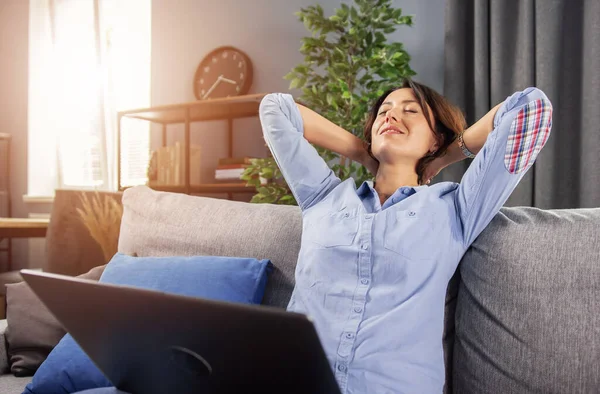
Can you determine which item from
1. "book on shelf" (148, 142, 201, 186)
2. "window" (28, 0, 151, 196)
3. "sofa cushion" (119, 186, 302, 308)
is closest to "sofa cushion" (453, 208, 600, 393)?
"sofa cushion" (119, 186, 302, 308)

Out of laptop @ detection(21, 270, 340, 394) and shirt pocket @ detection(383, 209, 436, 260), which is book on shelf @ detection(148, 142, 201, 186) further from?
laptop @ detection(21, 270, 340, 394)

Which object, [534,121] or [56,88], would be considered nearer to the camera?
[534,121]

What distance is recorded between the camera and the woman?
3.17 feet

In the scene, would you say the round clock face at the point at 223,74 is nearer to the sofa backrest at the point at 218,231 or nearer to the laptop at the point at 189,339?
the sofa backrest at the point at 218,231

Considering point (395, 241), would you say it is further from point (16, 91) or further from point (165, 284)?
point (16, 91)

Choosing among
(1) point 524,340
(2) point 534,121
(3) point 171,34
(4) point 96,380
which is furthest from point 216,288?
(3) point 171,34

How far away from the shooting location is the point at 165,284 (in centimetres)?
118

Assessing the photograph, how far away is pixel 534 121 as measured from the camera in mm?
1060

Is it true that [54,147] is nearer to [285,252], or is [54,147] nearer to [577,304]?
[285,252]

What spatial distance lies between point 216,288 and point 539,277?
682 millimetres

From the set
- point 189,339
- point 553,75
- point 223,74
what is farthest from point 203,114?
point 189,339

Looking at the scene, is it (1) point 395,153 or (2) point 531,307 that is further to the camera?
(1) point 395,153

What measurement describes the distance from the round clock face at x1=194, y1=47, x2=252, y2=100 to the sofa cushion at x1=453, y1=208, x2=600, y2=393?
268 cm

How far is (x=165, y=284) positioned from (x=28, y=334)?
0.44m
